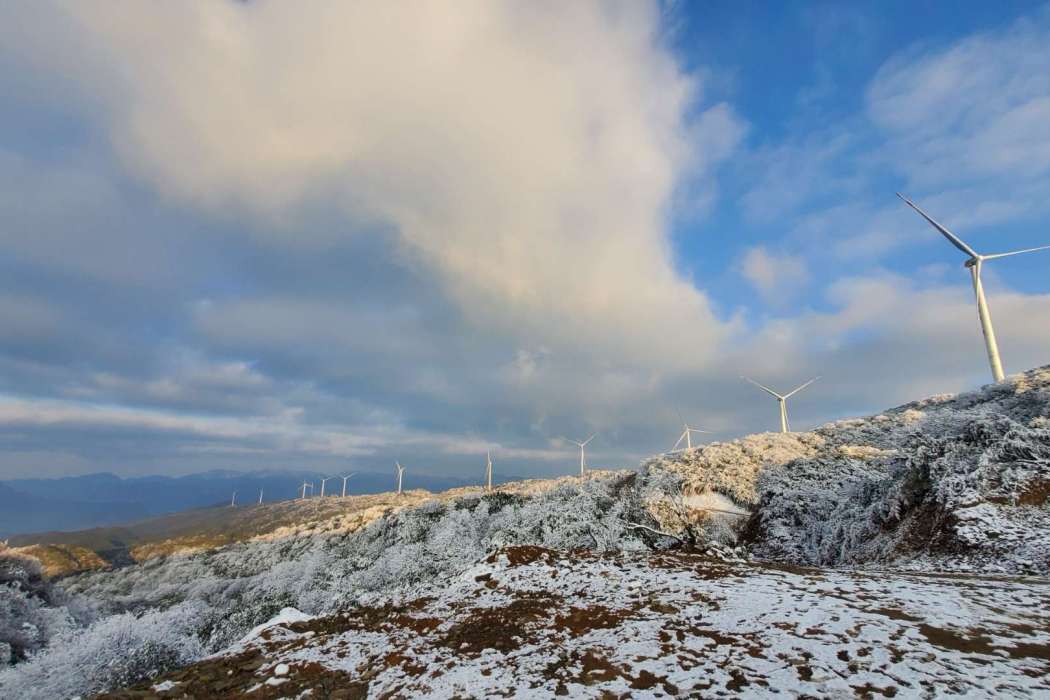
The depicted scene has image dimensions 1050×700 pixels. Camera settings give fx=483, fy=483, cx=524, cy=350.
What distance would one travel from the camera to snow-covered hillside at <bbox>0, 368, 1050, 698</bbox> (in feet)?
31.9

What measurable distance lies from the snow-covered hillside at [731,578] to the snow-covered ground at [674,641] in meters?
0.08

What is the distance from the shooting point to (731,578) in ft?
51.1

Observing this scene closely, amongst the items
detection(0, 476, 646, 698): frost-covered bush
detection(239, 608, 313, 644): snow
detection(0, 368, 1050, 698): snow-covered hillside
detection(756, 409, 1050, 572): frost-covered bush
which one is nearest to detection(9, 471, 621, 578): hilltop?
detection(0, 476, 646, 698): frost-covered bush

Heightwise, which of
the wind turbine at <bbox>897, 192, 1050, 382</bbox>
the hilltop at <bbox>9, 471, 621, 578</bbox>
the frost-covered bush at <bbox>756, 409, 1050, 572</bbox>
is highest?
the wind turbine at <bbox>897, 192, 1050, 382</bbox>

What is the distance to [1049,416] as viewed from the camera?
78.5 feet

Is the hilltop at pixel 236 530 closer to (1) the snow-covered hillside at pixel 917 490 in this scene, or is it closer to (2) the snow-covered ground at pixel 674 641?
(1) the snow-covered hillside at pixel 917 490

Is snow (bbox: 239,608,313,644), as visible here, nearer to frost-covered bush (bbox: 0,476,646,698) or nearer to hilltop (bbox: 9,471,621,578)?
frost-covered bush (bbox: 0,476,646,698)

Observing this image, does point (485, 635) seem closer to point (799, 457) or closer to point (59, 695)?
point (59, 695)

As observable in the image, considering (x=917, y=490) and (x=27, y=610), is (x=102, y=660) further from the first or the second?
(x=917, y=490)

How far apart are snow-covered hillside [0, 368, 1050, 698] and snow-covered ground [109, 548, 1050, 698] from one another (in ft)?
0.25

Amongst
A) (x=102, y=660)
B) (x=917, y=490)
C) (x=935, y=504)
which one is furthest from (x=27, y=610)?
(x=917, y=490)

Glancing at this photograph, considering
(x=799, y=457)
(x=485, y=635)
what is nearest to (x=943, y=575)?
(x=485, y=635)

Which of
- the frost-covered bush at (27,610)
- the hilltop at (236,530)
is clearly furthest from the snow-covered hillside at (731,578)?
the hilltop at (236,530)

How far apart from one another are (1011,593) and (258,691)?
18225 mm
